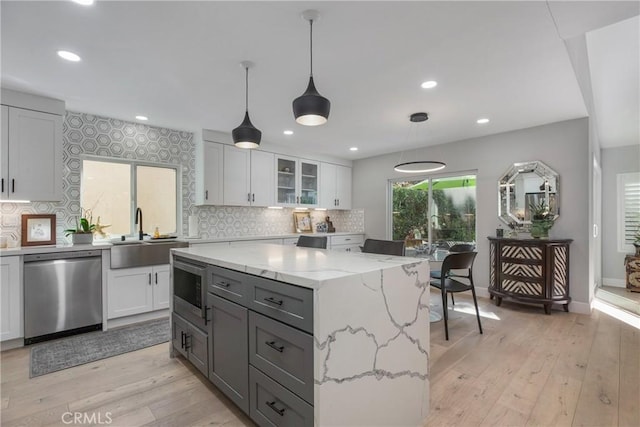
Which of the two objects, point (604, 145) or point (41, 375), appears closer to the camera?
point (41, 375)

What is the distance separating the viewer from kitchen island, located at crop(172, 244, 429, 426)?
1296 mm

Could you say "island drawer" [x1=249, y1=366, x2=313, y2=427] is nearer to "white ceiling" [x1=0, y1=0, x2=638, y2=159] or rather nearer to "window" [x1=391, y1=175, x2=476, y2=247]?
"white ceiling" [x1=0, y1=0, x2=638, y2=159]

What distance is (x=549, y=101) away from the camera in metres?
3.27

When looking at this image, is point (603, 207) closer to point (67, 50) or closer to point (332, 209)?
point (332, 209)

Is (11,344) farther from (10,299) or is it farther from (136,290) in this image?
(136,290)

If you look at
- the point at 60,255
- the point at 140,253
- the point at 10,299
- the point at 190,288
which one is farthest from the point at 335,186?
the point at 10,299

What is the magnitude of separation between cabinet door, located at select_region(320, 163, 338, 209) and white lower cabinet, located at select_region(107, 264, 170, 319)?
10.2ft

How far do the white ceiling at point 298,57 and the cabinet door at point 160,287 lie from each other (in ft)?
6.13

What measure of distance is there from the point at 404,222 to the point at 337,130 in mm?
2372

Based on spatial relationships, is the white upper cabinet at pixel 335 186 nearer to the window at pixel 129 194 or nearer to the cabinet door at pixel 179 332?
the window at pixel 129 194

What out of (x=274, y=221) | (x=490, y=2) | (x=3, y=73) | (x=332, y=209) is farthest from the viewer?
(x=332, y=209)

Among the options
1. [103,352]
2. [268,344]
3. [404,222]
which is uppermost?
[404,222]

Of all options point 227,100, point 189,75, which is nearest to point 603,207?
point 227,100

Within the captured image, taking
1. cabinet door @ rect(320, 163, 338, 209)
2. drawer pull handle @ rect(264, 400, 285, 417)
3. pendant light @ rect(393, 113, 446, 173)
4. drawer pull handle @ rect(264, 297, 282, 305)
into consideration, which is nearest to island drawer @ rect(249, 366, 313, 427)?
drawer pull handle @ rect(264, 400, 285, 417)
